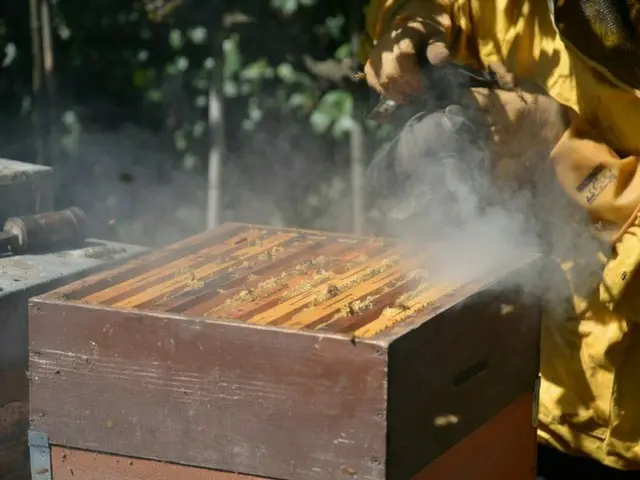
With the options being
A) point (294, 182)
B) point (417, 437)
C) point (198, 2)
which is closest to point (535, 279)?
point (417, 437)

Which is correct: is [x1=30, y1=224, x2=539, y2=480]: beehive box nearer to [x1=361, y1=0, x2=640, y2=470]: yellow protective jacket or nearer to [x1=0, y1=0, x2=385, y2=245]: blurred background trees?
[x1=361, y1=0, x2=640, y2=470]: yellow protective jacket

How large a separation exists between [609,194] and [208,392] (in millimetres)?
781

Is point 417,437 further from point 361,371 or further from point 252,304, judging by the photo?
point 252,304

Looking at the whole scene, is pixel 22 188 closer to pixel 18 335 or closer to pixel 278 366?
pixel 18 335

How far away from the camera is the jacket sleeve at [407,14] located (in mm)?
2080

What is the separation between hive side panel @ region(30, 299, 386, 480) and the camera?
4.79 ft

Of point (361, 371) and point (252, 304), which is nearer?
point (361, 371)

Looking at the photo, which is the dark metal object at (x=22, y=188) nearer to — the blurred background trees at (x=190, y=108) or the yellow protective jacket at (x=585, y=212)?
the yellow protective jacket at (x=585, y=212)

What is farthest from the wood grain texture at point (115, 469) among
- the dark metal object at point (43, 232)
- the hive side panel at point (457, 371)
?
the dark metal object at point (43, 232)

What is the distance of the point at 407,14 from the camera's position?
2.10 metres

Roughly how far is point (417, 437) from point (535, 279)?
0.45 metres

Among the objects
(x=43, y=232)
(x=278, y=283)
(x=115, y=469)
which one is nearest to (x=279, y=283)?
(x=278, y=283)

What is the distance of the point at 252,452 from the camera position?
153 centimetres

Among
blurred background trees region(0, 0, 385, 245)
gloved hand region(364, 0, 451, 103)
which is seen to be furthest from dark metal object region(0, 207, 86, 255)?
blurred background trees region(0, 0, 385, 245)
